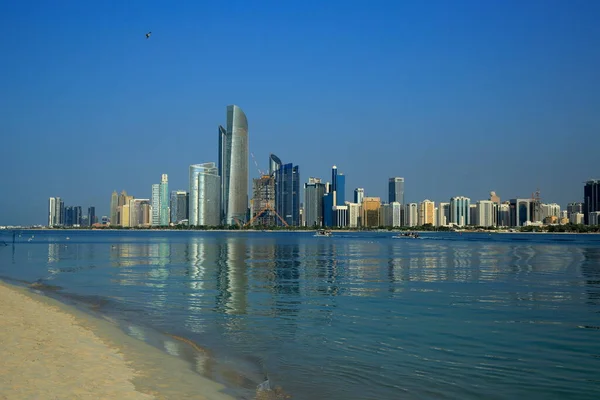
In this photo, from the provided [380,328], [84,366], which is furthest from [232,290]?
[84,366]

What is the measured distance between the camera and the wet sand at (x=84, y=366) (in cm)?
1098

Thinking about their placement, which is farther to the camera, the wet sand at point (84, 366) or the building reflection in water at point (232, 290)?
the building reflection in water at point (232, 290)

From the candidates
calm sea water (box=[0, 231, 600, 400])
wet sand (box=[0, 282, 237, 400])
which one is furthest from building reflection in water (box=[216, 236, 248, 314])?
wet sand (box=[0, 282, 237, 400])

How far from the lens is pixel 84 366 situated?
512 inches

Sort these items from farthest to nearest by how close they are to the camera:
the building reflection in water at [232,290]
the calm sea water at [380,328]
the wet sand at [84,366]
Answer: the building reflection in water at [232,290], the calm sea water at [380,328], the wet sand at [84,366]

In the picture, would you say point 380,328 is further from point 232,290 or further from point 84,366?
point 232,290

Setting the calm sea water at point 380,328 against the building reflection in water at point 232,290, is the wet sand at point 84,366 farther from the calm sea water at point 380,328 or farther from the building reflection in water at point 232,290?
the building reflection in water at point 232,290

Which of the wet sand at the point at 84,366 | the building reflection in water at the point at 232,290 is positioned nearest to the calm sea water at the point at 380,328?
the building reflection in water at the point at 232,290

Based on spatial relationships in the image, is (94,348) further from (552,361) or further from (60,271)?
(60,271)

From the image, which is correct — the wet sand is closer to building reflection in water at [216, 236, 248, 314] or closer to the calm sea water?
the calm sea water

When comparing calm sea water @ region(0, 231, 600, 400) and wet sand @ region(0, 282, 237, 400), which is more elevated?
wet sand @ region(0, 282, 237, 400)

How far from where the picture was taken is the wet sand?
10977 mm

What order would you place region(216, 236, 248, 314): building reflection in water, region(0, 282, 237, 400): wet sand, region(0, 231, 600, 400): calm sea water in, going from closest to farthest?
region(0, 282, 237, 400): wet sand, region(0, 231, 600, 400): calm sea water, region(216, 236, 248, 314): building reflection in water

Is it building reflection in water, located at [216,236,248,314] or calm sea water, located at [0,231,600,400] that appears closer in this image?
calm sea water, located at [0,231,600,400]
